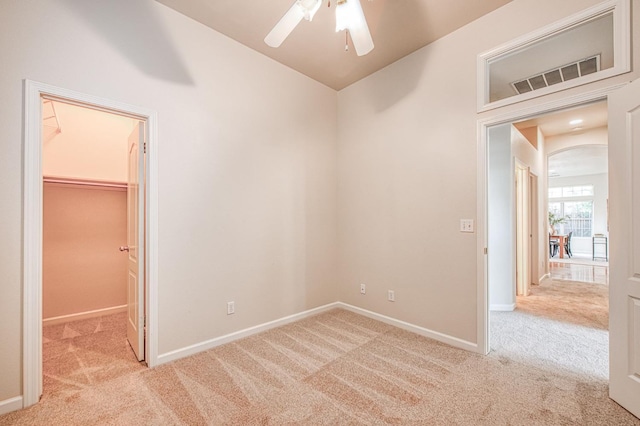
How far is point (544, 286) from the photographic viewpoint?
5.22 m

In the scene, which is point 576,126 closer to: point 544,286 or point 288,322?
point 544,286

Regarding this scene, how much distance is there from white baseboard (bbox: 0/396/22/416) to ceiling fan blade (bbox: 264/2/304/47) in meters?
2.85

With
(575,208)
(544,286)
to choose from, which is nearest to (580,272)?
(544,286)

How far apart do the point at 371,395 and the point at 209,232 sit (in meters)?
1.95

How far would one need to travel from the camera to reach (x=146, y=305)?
7.66 feet

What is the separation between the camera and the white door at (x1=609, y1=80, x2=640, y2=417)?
1724 millimetres

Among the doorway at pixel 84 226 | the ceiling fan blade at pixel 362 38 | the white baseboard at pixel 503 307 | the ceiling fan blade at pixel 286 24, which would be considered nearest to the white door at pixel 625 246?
the ceiling fan blade at pixel 362 38

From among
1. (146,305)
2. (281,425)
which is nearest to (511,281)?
(281,425)

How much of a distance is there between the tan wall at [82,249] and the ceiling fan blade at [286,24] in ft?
10.4

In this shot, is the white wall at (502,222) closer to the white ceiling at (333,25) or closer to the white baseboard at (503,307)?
the white baseboard at (503,307)

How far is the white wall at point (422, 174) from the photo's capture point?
2.59 meters

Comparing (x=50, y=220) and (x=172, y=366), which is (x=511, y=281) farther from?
(x=50, y=220)

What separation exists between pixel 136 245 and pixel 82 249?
1.70m

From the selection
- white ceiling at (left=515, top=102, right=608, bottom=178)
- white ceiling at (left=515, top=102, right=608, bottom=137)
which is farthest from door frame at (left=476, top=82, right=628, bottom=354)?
white ceiling at (left=515, top=102, right=608, bottom=137)
